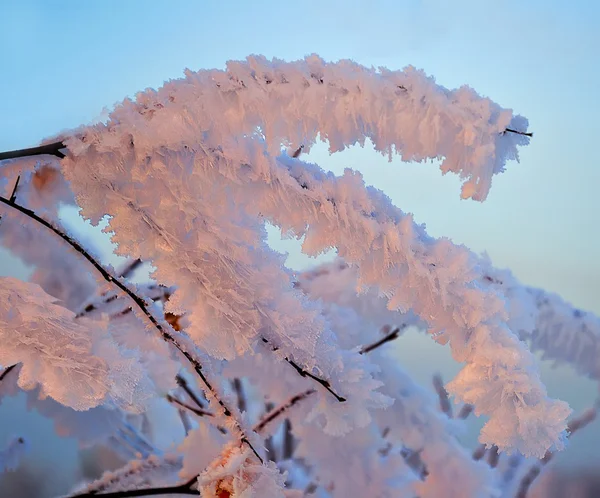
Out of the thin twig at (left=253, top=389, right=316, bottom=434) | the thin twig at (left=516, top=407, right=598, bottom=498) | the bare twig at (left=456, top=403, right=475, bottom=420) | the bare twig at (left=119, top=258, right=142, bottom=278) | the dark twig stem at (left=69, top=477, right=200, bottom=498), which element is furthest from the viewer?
the bare twig at (left=456, top=403, right=475, bottom=420)

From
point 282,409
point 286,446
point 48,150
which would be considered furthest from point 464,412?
Answer: point 48,150

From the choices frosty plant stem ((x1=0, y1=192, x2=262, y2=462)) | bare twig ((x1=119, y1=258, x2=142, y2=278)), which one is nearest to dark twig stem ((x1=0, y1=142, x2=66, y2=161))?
frosty plant stem ((x1=0, y1=192, x2=262, y2=462))

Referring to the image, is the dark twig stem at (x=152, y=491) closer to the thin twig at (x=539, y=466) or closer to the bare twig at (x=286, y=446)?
the bare twig at (x=286, y=446)

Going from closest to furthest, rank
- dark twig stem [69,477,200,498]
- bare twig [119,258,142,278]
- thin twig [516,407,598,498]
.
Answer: dark twig stem [69,477,200,498] < bare twig [119,258,142,278] < thin twig [516,407,598,498]

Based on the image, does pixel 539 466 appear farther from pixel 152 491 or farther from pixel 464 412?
pixel 152 491

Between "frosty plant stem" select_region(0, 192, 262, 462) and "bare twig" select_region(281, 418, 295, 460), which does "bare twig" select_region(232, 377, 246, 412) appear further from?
"frosty plant stem" select_region(0, 192, 262, 462)

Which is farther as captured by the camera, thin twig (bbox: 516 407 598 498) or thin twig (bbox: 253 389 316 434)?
thin twig (bbox: 516 407 598 498)

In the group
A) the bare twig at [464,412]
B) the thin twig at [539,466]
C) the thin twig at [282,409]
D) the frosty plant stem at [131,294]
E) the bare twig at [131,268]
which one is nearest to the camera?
the frosty plant stem at [131,294]

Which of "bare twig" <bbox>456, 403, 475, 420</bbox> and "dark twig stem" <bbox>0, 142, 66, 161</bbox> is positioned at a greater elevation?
"dark twig stem" <bbox>0, 142, 66, 161</bbox>

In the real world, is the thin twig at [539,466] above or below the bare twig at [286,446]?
below

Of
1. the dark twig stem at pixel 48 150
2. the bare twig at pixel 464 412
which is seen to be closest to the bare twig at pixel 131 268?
the dark twig stem at pixel 48 150

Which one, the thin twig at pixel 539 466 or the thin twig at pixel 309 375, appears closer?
the thin twig at pixel 309 375

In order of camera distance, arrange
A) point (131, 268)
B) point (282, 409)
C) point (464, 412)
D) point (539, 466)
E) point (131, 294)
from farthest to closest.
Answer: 1. point (464, 412)
2. point (539, 466)
3. point (131, 268)
4. point (282, 409)
5. point (131, 294)

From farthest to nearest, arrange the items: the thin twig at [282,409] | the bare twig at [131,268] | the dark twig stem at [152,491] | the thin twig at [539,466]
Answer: the thin twig at [539,466], the bare twig at [131,268], the thin twig at [282,409], the dark twig stem at [152,491]
